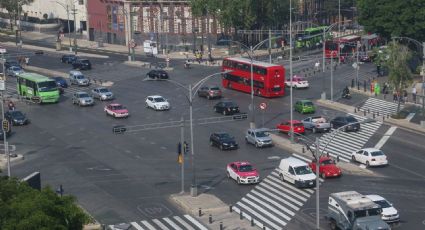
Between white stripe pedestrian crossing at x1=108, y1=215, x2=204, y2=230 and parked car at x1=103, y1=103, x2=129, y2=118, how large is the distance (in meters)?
35.8

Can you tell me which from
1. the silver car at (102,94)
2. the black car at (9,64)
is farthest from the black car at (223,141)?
the black car at (9,64)

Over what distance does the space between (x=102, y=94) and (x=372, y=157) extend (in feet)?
141

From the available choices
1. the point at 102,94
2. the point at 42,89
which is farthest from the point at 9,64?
the point at 102,94

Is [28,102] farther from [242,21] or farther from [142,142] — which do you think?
[242,21]

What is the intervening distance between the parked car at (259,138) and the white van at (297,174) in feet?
35.2

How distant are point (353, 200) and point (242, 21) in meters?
95.5

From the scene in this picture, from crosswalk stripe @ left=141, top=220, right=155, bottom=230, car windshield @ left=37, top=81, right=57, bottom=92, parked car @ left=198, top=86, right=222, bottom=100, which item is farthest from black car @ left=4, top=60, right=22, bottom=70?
crosswalk stripe @ left=141, top=220, right=155, bottom=230

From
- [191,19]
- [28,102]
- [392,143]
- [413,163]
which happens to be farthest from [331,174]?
[191,19]

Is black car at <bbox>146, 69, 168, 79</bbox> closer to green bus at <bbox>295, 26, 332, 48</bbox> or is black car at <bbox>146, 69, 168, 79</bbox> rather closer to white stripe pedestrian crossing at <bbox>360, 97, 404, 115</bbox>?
white stripe pedestrian crossing at <bbox>360, 97, 404, 115</bbox>

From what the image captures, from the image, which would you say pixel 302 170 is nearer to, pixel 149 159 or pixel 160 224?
pixel 160 224

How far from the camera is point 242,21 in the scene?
148000 millimetres

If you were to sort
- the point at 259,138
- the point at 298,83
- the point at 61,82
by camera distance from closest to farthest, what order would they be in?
the point at 259,138 → the point at 298,83 → the point at 61,82

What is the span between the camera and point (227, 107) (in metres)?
93.7

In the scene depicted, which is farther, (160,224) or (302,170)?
(302,170)
